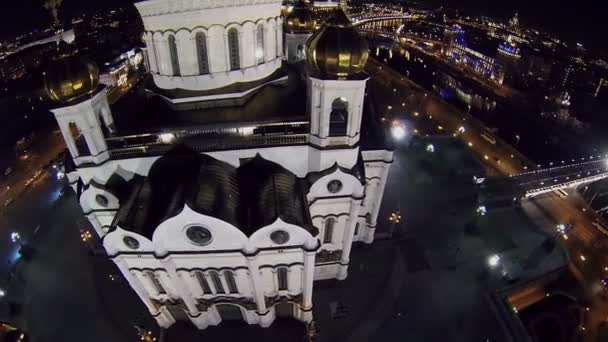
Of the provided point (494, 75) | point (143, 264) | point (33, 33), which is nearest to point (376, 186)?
point (143, 264)

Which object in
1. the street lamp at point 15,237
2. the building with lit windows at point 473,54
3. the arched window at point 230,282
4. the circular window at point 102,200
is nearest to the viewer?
the arched window at point 230,282

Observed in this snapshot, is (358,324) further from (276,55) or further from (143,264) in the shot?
(276,55)

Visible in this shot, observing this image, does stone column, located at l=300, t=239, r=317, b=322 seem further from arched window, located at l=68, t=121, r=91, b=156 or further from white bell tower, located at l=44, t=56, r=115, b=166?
arched window, located at l=68, t=121, r=91, b=156

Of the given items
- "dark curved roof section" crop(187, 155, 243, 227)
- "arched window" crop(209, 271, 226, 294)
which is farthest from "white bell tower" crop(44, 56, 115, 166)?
"arched window" crop(209, 271, 226, 294)

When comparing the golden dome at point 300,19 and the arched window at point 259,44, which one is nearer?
the arched window at point 259,44

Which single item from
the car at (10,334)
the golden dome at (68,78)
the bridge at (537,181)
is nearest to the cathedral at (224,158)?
the golden dome at (68,78)

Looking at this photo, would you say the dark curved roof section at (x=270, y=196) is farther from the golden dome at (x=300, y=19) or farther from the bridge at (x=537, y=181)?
the bridge at (x=537, y=181)

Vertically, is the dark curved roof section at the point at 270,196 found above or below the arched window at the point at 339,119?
below
